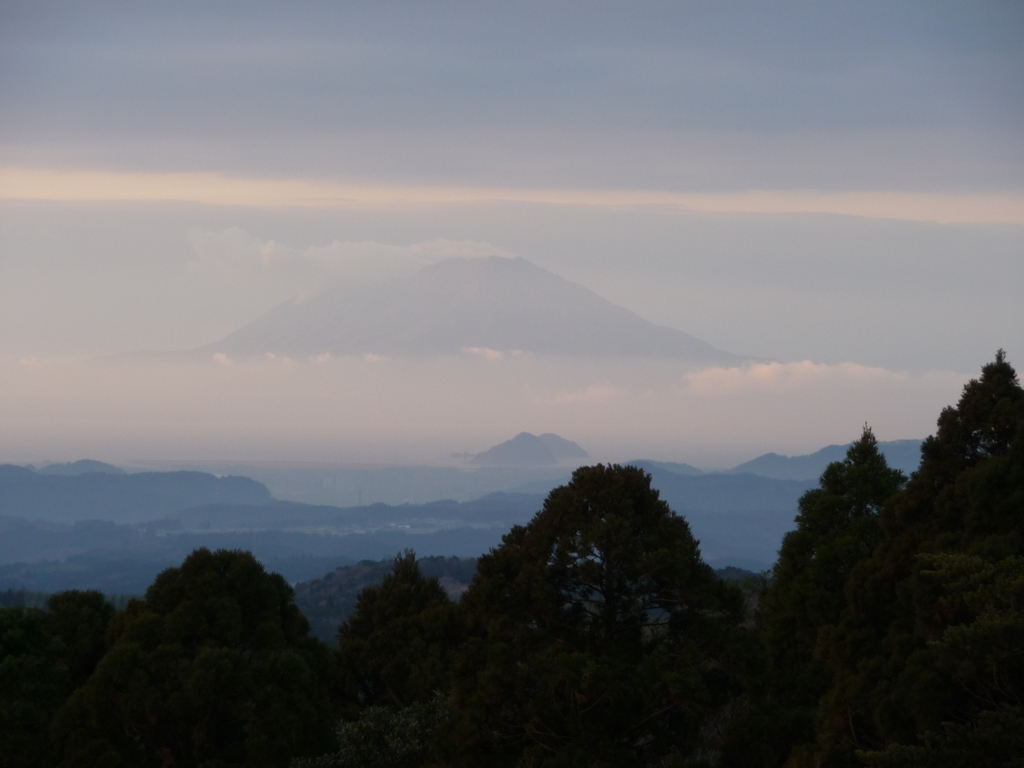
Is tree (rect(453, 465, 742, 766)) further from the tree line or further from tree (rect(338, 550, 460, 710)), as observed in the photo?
tree (rect(338, 550, 460, 710))

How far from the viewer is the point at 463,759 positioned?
14820mm

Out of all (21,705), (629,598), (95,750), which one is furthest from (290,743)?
(629,598)

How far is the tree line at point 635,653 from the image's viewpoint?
13.0 meters

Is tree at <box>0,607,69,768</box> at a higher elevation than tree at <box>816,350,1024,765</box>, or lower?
lower

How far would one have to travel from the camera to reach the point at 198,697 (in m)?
16.8

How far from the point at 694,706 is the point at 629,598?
1645 mm

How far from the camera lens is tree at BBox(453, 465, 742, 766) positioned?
1421 centimetres

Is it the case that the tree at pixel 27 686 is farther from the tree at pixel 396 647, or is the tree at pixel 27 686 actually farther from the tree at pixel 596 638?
the tree at pixel 596 638

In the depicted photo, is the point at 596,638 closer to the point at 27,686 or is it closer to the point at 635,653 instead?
the point at 635,653

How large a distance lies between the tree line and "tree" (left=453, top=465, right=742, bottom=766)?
0.10 ft

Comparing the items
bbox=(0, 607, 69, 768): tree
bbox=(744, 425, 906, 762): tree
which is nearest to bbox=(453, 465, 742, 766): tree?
bbox=(744, 425, 906, 762): tree

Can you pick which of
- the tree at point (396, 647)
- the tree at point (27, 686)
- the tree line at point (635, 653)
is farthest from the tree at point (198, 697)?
the tree at point (396, 647)

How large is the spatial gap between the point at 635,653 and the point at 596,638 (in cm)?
56

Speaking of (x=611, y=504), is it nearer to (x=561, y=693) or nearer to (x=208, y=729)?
(x=561, y=693)
